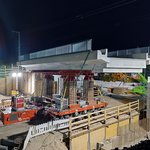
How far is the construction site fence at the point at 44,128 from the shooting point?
977 cm

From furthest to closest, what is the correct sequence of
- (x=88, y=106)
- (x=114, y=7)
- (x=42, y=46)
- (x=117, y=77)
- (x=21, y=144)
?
(x=117, y=77) → (x=42, y=46) → (x=88, y=106) → (x=114, y=7) → (x=21, y=144)

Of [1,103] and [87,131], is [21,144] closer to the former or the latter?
[87,131]

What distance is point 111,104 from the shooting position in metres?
17.7

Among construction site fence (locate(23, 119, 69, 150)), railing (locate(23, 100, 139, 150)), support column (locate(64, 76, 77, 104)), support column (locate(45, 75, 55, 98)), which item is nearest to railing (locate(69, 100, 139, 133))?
railing (locate(23, 100, 139, 150))

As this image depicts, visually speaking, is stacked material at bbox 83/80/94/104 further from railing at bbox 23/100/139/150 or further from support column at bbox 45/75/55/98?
support column at bbox 45/75/55/98

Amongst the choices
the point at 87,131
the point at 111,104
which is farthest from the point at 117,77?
the point at 87,131

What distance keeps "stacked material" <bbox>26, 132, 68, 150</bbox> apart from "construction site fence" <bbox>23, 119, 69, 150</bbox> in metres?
0.19

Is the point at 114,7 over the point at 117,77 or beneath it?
over

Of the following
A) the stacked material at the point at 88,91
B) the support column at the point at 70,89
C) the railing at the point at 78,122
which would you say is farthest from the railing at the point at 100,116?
→ the support column at the point at 70,89

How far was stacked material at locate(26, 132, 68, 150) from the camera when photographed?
376 inches

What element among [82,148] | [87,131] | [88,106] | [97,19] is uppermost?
[97,19]

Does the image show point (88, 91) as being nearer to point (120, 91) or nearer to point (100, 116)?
point (100, 116)

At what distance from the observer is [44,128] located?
10.7m

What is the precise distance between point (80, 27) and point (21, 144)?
8343 millimetres
